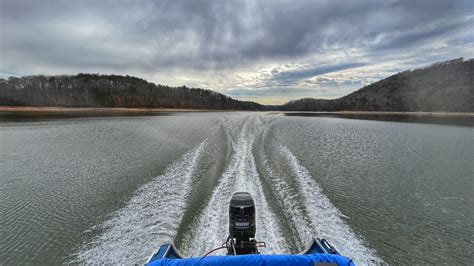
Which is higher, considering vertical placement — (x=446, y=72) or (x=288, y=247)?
(x=446, y=72)

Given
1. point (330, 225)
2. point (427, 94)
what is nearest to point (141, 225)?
point (330, 225)

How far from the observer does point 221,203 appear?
5141mm

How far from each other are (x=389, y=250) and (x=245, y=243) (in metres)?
2.59

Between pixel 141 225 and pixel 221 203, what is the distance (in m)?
1.75

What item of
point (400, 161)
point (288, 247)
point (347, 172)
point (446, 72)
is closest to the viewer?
point (288, 247)

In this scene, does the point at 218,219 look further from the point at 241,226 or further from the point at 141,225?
the point at 141,225

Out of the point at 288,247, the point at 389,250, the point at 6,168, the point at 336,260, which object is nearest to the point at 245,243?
the point at 288,247

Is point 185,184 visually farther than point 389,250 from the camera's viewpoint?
Yes

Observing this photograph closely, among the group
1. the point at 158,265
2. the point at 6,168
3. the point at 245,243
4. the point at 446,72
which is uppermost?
the point at 446,72

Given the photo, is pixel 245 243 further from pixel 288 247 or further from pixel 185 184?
pixel 185 184

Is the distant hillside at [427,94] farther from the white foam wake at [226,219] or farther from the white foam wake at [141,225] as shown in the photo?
the white foam wake at [141,225]

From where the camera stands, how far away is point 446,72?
86.4m

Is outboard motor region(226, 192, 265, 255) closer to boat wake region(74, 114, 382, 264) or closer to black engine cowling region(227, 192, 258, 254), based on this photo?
black engine cowling region(227, 192, 258, 254)

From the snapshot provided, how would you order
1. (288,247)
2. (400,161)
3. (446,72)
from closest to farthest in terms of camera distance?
(288,247), (400,161), (446,72)
